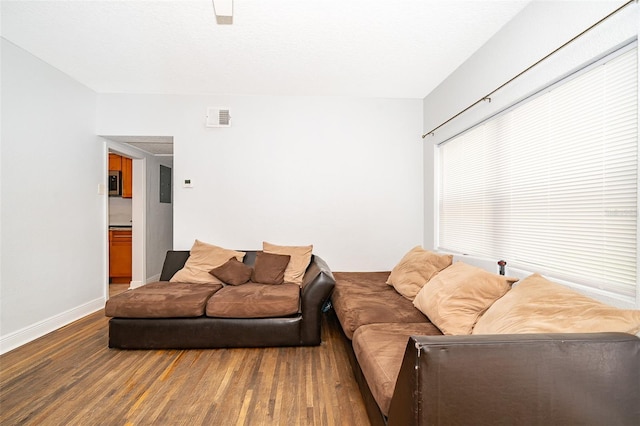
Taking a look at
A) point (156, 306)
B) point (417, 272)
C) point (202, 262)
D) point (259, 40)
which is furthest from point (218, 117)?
point (417, 272)

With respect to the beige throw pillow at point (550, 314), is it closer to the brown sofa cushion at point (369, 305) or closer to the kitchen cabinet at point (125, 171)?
the brown sofa cushion at point (369, 305)

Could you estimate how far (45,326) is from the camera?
121 inches

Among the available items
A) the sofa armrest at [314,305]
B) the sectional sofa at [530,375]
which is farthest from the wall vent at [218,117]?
the sectional sofa at [530,375]

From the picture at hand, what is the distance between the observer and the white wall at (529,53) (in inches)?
63.9

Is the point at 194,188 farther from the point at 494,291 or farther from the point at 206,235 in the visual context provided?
the point at 494,291

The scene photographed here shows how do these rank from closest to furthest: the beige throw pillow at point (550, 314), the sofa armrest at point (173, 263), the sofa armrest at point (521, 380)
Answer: the sofa armrest at point (521, 380) < the beige throw pillow at point (550, 314) < the sofa armrest at point (173, 263)

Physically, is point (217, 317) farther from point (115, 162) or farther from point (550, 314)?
point (115, 162)

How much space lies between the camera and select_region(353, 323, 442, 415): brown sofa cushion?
1389 millimetres

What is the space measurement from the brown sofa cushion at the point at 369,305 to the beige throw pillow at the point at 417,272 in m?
0.08

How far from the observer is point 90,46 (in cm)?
278

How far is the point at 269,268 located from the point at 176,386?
143 centimetres

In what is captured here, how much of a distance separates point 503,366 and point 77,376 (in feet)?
9.11

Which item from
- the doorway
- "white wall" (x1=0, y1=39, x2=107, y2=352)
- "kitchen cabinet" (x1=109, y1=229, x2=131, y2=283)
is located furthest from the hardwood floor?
"kitchen cabinet" (x1=109, y1=229, x2=131, y2=283)

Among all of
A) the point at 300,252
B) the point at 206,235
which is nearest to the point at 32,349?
the point at 206,235
